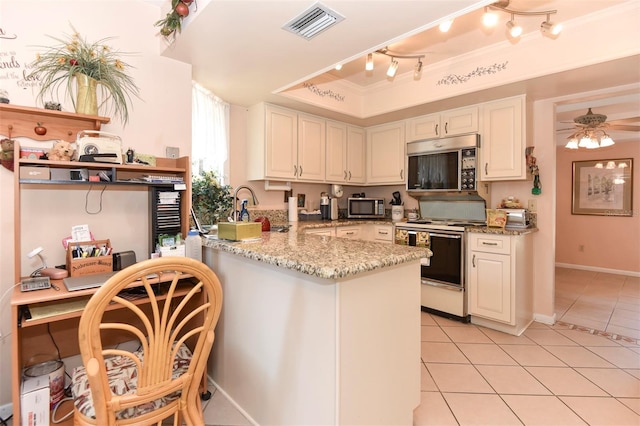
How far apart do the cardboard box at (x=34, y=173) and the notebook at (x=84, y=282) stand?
55 centimetres

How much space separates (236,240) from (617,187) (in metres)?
6.42

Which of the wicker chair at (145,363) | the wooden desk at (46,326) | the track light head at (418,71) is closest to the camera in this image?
the wicker chair at (145,363)

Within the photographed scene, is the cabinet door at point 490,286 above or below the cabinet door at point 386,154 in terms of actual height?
below

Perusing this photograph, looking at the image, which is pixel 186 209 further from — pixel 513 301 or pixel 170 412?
pixel 513 301

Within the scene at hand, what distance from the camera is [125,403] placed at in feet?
3.53

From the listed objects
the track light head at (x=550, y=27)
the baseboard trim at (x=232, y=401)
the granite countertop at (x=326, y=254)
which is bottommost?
the baseboard trim at (x=232, y=401)

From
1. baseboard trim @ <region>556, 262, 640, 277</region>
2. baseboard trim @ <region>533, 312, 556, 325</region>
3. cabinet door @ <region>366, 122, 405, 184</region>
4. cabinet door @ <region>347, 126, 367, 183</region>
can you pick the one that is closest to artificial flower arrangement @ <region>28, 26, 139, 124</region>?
cabinet door @ <region>347, 126, 367, 183</region>

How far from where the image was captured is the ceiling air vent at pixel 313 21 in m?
1.73

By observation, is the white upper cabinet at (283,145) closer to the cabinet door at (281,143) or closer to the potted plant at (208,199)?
the cabinet door at (281,143)

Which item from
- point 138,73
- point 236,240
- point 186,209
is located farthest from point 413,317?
point 138,73

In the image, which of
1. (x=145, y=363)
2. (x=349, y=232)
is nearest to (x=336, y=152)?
(x=349, y=232)

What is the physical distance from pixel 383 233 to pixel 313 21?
255cm

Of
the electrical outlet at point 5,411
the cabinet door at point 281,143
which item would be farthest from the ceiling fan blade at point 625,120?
the electrical outlet at point 5,411

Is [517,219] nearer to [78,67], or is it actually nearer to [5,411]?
[78,67]
